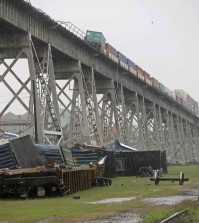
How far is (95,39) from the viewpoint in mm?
54938

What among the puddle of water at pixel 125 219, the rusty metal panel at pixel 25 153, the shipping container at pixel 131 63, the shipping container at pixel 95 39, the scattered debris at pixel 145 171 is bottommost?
the puddle of water at pixel 125 219

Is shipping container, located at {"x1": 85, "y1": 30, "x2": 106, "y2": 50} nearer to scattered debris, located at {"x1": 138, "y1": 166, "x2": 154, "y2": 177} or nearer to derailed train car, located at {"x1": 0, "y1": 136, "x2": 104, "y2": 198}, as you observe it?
scattered debris, located at {"x1": 138, "y1": 166, "x2": 154, "y2": 177}

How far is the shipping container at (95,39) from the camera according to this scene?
53941mm

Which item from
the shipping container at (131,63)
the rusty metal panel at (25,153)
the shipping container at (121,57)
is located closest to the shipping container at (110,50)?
the shipping container at (121,57)

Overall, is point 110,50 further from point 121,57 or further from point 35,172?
point 35,172

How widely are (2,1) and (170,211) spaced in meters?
24.0

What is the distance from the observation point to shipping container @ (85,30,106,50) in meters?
53.9

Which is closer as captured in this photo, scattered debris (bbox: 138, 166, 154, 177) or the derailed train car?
the derailed train car

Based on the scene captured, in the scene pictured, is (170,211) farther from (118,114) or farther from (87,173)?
(118,114)

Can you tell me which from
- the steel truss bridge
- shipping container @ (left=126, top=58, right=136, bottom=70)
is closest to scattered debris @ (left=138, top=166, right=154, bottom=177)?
the steel truss bridge

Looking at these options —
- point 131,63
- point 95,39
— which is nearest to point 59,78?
point 95,39

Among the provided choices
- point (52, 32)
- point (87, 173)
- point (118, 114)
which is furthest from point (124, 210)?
point (118, 114)

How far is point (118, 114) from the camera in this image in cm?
6538

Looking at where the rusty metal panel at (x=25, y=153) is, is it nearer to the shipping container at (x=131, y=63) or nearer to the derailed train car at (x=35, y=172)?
the derailed train car at (x=35, y=172)
